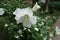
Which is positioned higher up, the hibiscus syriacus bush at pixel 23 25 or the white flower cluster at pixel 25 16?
the white flower cluster at pixel 25 16

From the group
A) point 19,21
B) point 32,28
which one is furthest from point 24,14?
point 32,28

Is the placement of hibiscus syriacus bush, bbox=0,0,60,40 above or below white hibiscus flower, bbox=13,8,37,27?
below

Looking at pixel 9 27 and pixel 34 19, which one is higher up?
pixel 34 19

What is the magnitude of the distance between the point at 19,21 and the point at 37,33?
0.66 feet

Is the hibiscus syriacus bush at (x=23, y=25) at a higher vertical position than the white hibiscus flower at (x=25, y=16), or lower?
lower

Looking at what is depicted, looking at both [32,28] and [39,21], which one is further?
[39,21]

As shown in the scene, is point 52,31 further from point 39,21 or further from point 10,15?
point 10,15

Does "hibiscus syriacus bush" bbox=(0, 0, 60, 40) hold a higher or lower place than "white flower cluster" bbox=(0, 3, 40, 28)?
lower

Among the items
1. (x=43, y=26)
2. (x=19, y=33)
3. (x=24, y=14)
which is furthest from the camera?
(x=43, y=26)

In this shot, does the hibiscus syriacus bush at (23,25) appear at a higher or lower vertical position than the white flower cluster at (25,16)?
lower

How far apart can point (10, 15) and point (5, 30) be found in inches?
4.3

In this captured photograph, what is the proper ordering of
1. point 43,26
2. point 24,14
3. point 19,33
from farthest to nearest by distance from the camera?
point 43,26
point 19,33
point 24,14

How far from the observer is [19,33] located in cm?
115

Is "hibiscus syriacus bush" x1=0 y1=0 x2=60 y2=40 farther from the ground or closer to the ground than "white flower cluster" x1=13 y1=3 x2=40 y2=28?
closer to the ground
